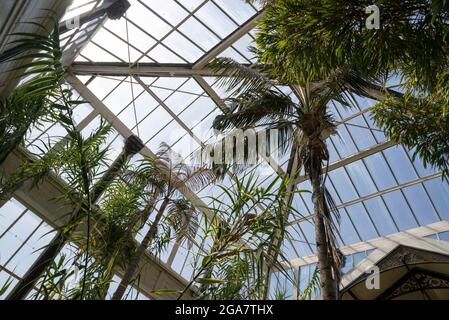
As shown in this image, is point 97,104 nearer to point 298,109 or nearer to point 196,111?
point 196,111

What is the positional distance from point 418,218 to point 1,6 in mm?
13773

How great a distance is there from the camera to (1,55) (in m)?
3.04

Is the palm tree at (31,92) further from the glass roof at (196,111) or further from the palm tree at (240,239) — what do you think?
the glass roof at (196,111)

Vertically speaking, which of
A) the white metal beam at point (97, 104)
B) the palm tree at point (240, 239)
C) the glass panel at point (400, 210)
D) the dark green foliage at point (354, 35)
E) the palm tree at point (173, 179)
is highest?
the glass panel at point (400, 210)

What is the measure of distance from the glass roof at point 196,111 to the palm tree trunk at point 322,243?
5.53 m

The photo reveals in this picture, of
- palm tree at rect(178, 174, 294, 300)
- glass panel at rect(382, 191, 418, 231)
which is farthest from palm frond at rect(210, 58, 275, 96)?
glass panel at rect(382, 191, 418, 231)

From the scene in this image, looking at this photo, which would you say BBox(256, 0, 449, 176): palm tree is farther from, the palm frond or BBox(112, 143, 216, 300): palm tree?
BBox(112, 143, 216, 300): palm tree

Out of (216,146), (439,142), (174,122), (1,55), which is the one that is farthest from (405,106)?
(174,122)

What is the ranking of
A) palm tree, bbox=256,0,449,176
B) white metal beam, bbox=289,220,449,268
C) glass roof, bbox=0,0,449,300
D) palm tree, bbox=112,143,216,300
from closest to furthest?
palm tree, bbox=256,0,449,176
palm tree, bbox=112,143,216,300
glass roof, bbox=0,0,449,300
white metal beam, bbox=289,220,449,268

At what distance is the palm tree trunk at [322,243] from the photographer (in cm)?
396

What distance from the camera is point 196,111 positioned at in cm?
1417

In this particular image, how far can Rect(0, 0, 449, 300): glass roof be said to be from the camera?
1152 centimetres

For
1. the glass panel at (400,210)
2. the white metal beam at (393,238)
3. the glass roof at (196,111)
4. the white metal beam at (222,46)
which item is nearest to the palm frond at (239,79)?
the glass roof at (196,111)

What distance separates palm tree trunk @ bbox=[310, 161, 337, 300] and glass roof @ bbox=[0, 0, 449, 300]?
5.53m
